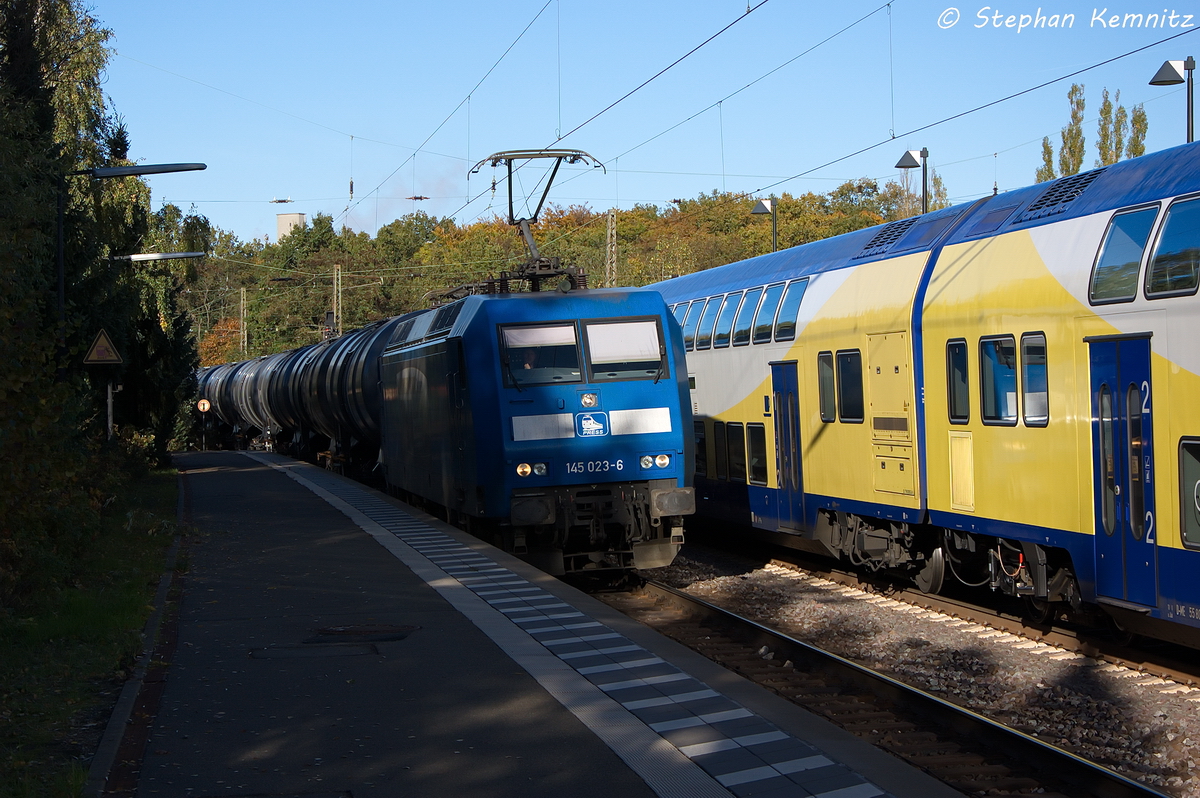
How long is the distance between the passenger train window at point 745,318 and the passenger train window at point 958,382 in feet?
15.0

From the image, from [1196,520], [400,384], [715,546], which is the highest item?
[400,384]

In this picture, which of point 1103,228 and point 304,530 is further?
point 304,530

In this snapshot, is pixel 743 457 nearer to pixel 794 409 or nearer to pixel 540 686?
pixel 794 409

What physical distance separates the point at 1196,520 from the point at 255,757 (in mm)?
6021

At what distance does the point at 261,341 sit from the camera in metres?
79.9

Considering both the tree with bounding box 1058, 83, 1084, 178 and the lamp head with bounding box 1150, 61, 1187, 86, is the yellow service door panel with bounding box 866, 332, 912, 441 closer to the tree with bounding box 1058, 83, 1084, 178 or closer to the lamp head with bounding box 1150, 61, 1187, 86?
the lamp head with bounding box 1150, 61, 1187, 86

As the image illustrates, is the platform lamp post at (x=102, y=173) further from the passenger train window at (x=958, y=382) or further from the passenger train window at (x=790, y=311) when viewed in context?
the passenger train window at (x=958, y=382)

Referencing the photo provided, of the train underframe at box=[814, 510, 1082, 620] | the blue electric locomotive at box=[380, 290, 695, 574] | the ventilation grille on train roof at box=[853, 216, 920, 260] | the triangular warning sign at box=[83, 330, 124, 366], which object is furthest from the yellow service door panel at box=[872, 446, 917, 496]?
the triangular warning sign at box=[83, 330, 124, 366]

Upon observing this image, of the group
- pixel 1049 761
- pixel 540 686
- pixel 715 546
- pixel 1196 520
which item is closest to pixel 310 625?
pixel 540 686

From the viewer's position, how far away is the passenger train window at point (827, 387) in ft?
42.9

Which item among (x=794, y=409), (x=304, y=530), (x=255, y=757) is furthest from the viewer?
(x=304, y=530)

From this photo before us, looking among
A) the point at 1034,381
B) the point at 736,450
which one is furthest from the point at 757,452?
the point at 1034,381

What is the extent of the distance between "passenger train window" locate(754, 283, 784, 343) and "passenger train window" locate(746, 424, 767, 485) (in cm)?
113

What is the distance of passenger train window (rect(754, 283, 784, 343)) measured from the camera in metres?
14.7
